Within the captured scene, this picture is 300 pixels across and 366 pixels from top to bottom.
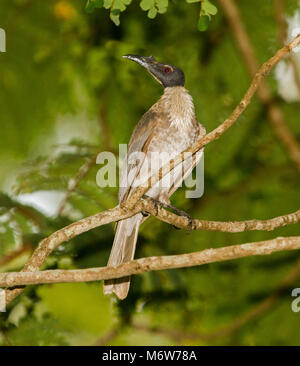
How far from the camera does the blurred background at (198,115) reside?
5875 mm

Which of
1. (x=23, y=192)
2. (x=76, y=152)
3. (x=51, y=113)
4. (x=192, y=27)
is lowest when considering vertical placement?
(x=23, y=192)

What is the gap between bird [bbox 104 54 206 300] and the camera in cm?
414

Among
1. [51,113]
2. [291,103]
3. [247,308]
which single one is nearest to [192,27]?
[291,103]

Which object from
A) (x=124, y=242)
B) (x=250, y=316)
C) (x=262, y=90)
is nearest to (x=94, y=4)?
(x=124, y=242)

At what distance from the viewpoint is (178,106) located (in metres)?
4.18

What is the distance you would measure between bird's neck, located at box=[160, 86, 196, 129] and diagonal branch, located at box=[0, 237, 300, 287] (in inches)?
59.0

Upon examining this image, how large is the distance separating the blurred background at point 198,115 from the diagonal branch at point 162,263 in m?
2.06

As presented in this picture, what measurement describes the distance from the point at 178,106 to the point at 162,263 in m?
1.55

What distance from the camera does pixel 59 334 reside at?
4527 millimetres

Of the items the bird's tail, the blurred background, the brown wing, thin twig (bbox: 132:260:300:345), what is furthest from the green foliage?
thin twig (bbox: 132:260:300:345)

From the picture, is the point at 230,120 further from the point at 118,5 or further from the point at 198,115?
the point at 198,115

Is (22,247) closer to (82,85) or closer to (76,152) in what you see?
(76,152)

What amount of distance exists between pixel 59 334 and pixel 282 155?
11.3 ft

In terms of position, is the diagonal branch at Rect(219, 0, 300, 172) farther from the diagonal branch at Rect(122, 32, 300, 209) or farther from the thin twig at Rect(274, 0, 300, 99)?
the diagonal branch at Rect(122, 32, 300, 209)
